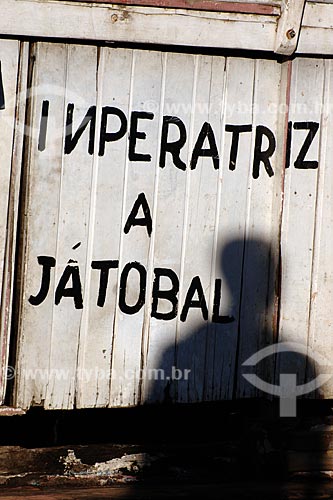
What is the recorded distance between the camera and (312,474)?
4645 millimetres

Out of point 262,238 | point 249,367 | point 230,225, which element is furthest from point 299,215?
point 249,367

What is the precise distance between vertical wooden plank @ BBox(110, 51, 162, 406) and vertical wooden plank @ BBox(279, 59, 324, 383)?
650 millimetres

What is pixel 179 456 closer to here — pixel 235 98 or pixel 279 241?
pixel 279 241

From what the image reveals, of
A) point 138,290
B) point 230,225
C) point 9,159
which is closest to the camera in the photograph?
point 9,159

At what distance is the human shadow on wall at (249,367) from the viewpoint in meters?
4.48

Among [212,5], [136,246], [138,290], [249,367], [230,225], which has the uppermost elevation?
[212,5]

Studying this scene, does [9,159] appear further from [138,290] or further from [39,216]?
[138,290]

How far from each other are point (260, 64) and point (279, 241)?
32.0 inches

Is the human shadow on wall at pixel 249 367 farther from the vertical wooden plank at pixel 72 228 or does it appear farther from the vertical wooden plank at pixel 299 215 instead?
the vertical wooden plank at pixel 72 228

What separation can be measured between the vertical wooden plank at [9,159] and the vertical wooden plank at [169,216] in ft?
2.07

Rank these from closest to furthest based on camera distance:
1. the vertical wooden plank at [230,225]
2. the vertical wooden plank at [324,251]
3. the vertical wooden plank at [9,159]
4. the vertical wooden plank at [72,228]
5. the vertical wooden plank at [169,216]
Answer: the vertical wooden plank at [9,159] → the vertical wooden plank at [72,228] → the vertical wooden plank at [169,216] → the vertical wooden plank at [230,225] → the vertical wooden plank at [324,251]

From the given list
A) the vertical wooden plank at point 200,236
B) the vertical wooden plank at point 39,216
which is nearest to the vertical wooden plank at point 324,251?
the vertical wooden plank at point 200,236

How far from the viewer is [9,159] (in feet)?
13.5

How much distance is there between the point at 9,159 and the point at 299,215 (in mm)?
1364
